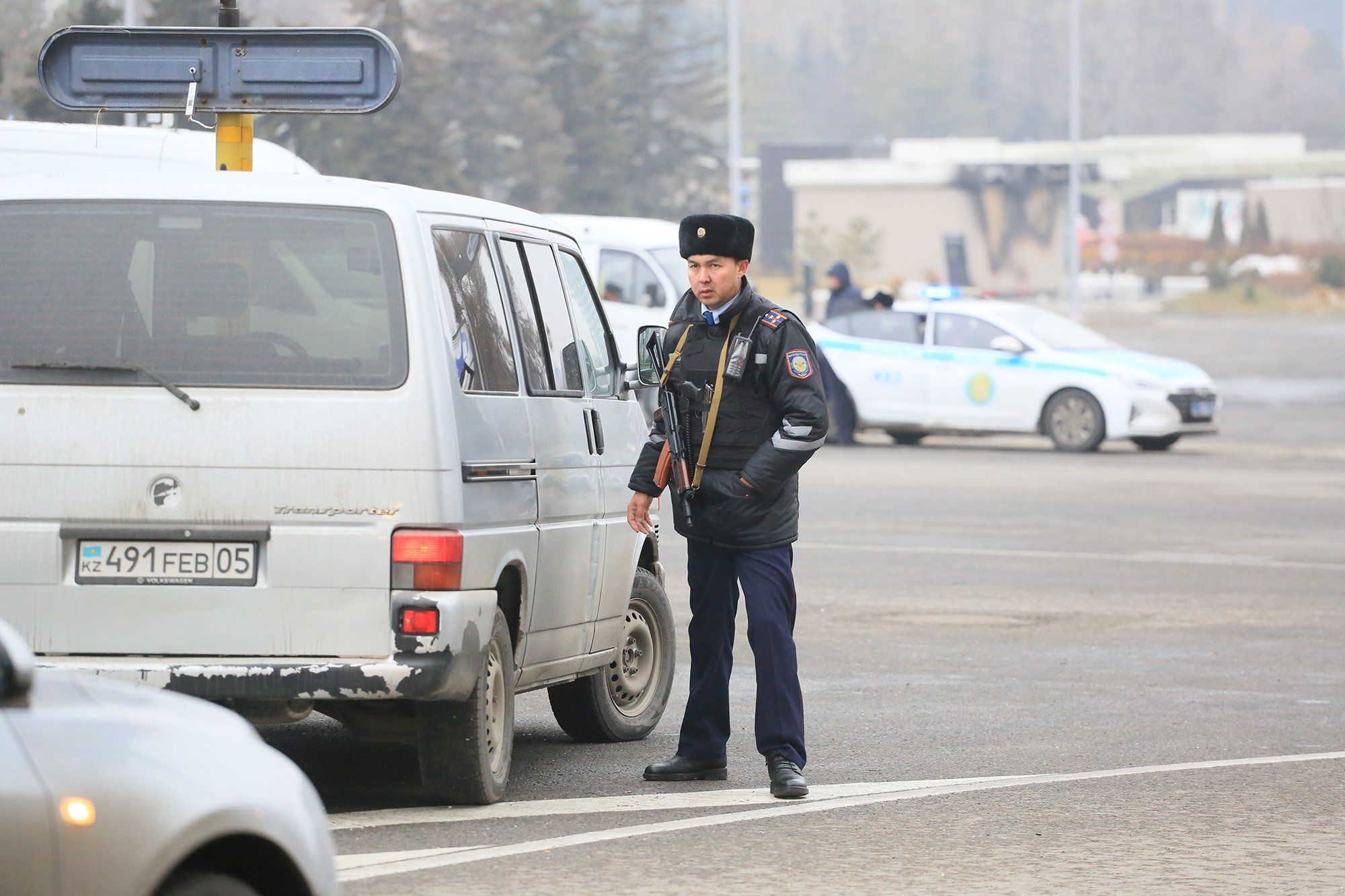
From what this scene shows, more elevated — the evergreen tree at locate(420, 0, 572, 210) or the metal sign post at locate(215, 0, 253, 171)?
the evergreen tree at locate(420, 0, 572, 210)

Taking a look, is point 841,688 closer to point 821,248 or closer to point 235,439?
point 235,439

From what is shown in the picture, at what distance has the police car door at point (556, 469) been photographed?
676cm

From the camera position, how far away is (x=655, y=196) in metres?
87.1

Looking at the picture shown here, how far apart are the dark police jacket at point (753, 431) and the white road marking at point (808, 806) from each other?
0.85m

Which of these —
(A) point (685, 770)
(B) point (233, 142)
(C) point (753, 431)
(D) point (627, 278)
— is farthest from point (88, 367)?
(D) point (627, 278)

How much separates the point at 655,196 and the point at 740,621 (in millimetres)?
76365

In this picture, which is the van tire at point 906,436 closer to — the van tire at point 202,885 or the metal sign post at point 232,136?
the metal sign post at point 232,136

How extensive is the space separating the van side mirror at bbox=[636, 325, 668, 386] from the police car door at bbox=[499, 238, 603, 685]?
247 mm

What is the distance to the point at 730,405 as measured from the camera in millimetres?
6938

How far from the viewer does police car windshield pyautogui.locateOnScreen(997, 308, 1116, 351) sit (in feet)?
77.7

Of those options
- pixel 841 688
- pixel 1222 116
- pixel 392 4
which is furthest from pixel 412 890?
pixel 1222 116

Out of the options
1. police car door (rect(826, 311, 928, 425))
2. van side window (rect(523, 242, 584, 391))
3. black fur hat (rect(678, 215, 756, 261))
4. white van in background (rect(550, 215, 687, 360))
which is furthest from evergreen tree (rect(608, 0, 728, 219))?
black fur hat (rect(678, 215, 756, 261))

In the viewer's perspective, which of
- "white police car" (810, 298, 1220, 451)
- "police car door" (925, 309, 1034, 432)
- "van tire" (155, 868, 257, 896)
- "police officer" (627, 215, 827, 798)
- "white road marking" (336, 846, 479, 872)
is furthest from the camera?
"police car door" (925, 309, 1034, 432)

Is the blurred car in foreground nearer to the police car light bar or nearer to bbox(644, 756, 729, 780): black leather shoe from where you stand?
bbox(644, 756, 729, 780): black leather shoe
